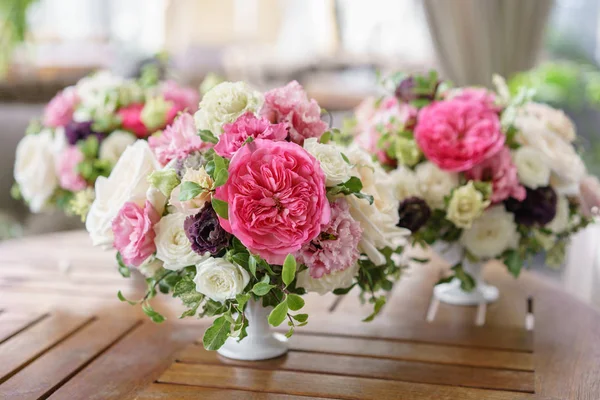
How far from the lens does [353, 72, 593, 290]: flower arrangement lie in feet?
3.78

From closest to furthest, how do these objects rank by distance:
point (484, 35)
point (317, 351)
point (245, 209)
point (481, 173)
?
point (245, 209) < point (317, 351) < point (481, 173) < point (484, 35)

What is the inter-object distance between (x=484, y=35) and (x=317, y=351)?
1505 mm

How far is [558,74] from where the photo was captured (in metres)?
3.86

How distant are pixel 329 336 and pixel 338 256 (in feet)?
1.03

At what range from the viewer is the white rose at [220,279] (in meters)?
0.86

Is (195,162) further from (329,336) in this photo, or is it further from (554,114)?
(554,114)

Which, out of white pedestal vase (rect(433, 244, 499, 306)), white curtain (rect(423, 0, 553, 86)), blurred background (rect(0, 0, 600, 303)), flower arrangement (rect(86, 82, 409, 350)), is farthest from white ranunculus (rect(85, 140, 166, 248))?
white curtain (rect(423, 0, 553, 86))

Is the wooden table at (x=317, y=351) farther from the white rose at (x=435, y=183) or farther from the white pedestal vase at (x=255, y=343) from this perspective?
the white rose at (x=435, y=183)

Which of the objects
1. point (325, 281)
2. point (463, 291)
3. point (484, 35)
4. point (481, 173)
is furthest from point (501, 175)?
point (484, 35)

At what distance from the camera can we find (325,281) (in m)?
0.92

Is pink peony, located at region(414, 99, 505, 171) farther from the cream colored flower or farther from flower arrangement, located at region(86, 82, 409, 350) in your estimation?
flower arrangement, located at region(86, 82, 409, 350)

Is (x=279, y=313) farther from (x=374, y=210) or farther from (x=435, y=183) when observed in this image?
(x=435, y=183)

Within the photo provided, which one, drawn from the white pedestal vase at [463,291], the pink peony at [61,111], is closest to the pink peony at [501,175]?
the white pedestal vase at [463,291]

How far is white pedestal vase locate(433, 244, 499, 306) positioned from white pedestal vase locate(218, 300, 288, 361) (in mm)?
397
